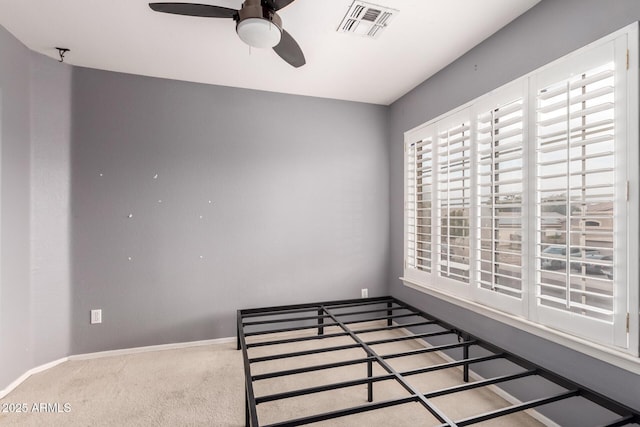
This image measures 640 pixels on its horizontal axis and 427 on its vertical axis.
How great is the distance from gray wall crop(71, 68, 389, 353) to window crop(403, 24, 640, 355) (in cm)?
114

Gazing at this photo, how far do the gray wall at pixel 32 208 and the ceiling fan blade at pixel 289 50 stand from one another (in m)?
2.02

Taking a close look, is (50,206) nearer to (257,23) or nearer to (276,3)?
(257,23)

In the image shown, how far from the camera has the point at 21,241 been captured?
2457 millimetres

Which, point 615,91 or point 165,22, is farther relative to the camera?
point 165,22

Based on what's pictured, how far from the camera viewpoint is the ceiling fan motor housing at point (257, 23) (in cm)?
165

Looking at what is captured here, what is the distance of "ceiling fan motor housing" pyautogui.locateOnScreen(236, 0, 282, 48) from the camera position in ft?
5.42

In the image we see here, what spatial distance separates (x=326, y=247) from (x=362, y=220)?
544 millimetres

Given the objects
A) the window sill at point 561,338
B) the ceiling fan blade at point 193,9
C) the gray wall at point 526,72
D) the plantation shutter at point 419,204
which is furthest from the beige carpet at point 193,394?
the ceiling fan blade at point 193,9

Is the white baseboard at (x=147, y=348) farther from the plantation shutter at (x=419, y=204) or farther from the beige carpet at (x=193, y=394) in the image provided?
the plantation shutter at (x=419, y=204)

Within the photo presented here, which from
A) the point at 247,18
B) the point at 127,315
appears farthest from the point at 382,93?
the point at 127,315

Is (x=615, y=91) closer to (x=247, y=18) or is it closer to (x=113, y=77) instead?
(x=247, y=18)

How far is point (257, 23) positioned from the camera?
1.66 m

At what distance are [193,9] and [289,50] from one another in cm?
60

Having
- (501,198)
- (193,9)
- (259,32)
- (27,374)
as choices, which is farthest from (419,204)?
(27,374)
